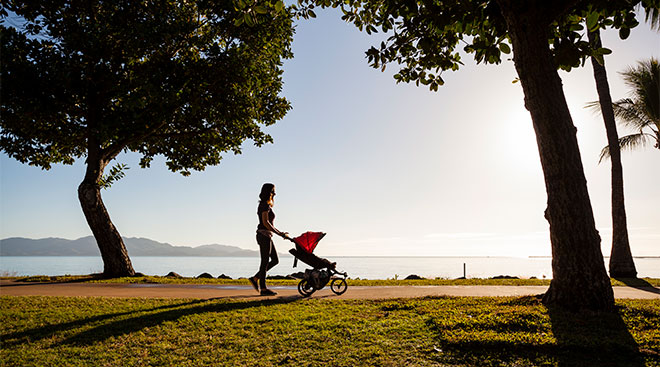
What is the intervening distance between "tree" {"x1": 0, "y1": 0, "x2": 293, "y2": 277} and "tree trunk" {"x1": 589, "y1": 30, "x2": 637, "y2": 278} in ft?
45.7

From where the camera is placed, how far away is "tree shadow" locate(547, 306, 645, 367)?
186 inches

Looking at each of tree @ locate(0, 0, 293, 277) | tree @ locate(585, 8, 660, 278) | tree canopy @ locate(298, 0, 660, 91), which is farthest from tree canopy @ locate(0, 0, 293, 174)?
tree @ locate(585, 8, 660, 278)

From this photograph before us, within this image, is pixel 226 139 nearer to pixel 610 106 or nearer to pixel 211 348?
pixel 211 348

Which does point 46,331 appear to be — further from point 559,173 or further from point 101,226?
point 101,226

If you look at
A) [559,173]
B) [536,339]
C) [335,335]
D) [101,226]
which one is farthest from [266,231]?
[101,226]

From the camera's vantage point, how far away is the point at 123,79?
14.7 m

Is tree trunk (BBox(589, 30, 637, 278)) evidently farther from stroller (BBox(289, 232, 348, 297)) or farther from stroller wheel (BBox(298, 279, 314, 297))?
stroller wheel (BBox(298, 279, 314, 297))

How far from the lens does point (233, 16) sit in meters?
15.1

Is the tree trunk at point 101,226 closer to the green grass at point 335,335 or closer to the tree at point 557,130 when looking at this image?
the green grass at point 335,335

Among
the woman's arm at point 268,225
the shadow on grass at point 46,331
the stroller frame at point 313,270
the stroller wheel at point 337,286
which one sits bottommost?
the shadow on grass at point 46,331

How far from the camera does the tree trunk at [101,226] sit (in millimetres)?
15023

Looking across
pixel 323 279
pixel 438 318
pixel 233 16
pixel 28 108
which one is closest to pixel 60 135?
pixel 28 108

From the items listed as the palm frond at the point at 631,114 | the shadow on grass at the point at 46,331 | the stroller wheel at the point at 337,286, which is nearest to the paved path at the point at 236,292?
the stroller wheel at the point at 337,286

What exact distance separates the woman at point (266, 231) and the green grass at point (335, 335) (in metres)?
1.51
